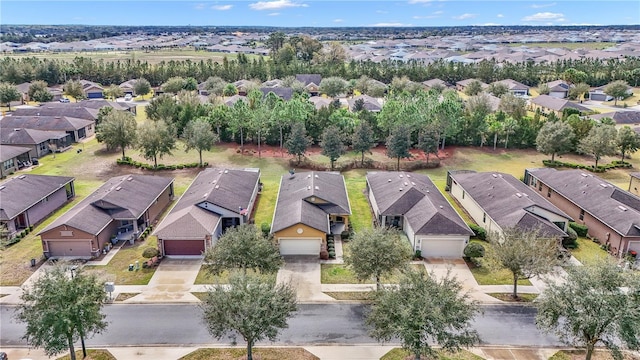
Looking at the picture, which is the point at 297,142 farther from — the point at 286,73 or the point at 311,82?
the point at 286,73

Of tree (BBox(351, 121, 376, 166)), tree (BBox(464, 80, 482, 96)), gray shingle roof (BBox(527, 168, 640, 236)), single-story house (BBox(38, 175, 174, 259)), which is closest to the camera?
single-story house (BBox(38, 175, 174, 259))

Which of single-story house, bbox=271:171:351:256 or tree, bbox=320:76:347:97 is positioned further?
tree, bbox=320:76:347:97

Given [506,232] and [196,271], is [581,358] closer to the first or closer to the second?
[506,232]

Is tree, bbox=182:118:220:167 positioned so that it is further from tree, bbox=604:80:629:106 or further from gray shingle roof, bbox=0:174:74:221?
tree, bbox=604:80:629:106

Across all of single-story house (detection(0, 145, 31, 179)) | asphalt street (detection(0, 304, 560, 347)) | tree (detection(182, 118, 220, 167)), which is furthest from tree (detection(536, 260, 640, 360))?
single-story house (detection(0, 145, 31, 179))

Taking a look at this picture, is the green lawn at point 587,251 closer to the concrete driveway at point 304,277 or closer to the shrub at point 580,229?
the shrub at point 580,229

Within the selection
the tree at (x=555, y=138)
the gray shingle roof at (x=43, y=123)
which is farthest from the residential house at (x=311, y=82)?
the tree at (x=555, y=138)
